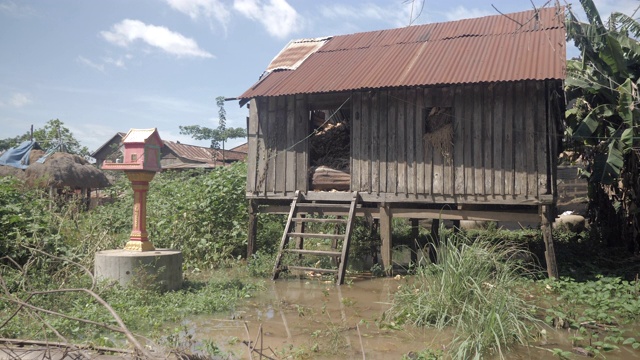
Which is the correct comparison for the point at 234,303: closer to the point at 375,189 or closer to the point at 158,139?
the point at 158,139

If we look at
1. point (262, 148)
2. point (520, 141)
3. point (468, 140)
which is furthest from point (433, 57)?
point (262, 148)

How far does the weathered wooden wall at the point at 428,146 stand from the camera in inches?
332

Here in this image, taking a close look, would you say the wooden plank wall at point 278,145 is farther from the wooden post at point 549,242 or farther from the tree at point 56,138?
the tree at point 56,138

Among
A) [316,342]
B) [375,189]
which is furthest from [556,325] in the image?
[375,189]

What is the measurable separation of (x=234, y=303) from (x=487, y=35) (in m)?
6.95

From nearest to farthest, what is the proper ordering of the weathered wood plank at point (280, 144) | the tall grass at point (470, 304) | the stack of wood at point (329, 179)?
the tall grass at point (470, 304) < the stack of wood at point (329, 179) < the weathered wood plank at point (280, 144)

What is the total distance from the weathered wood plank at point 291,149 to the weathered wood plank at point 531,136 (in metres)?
4.21

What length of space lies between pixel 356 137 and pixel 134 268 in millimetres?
4667

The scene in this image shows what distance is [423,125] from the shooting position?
363 inches

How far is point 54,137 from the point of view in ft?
112

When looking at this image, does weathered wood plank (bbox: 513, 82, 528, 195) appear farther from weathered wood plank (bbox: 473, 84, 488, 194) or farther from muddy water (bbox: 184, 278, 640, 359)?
muddy water (bbox: 184, 278, 640, 359)

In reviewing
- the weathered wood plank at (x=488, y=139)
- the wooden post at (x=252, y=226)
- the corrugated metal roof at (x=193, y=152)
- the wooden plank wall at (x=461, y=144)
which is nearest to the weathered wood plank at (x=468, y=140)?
the wooden plank wall at (x=461, y=144)

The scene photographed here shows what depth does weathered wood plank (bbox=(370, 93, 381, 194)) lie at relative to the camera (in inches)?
373

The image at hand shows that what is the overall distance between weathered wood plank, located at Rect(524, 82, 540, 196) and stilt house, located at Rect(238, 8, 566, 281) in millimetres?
15
